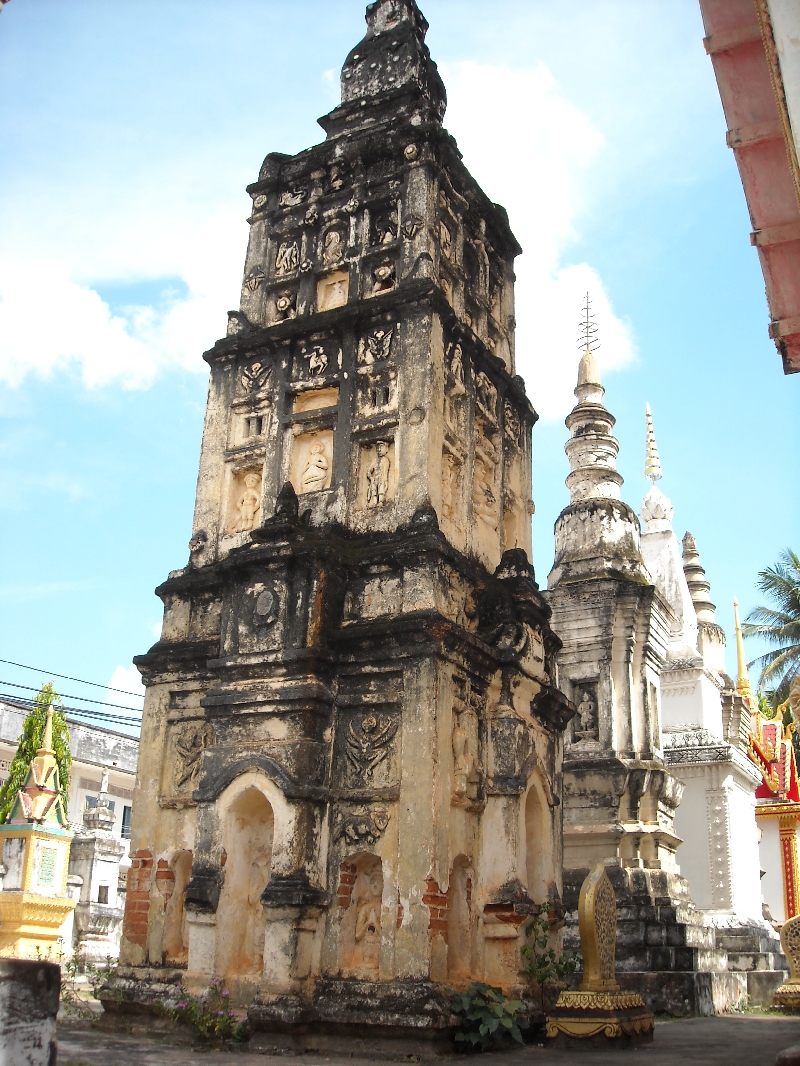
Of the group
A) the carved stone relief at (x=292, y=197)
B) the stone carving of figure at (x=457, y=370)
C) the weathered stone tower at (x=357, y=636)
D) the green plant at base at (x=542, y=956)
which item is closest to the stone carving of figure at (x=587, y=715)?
the weathered stone tower at (x=357, y=636)

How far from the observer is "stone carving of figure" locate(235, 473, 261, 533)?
39.6 feet

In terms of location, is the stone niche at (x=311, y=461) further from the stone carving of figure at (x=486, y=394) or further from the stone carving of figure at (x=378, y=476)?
the stone carving of figure at (x=486, y=394)

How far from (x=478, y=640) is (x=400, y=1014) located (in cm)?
361

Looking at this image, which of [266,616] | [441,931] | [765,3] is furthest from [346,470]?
[765,3]

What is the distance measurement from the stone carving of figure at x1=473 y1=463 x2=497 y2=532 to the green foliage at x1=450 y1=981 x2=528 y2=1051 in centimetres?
526

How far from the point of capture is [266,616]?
→ 1050 cm

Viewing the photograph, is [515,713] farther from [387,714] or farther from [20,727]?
[20,727]

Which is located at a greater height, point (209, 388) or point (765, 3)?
point (209, 388)

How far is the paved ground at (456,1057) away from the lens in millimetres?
7957

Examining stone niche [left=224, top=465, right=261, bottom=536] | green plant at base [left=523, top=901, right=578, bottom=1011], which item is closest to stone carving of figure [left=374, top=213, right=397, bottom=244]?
stone niche [left=224, top=465, right=261, bottom=536]

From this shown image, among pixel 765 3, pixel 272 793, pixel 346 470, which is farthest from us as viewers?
pixel 346 470

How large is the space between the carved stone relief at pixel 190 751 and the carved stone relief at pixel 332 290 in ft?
17.3

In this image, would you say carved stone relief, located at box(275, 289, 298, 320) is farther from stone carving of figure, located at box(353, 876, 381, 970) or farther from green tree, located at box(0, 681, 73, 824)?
green tree, located at box(0, 681, 73, 824)

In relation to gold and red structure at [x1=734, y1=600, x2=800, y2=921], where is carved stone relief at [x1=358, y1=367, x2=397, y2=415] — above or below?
above
